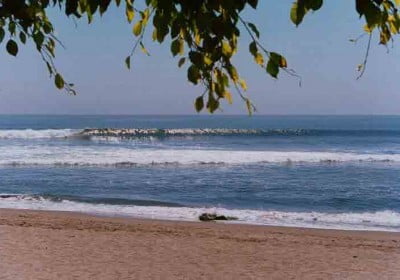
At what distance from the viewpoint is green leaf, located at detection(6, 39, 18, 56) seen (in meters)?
1.92

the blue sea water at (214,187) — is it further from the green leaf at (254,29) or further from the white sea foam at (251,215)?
the green leaf at (254,29)

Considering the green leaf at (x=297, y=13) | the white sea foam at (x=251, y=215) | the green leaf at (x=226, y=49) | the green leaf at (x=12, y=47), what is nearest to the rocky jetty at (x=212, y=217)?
the white sea foam at (x=251, y=215)

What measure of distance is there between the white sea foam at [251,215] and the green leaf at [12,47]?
10032 mm

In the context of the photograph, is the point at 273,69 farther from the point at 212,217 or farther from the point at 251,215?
the point at 251,215

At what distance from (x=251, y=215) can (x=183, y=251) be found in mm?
4865

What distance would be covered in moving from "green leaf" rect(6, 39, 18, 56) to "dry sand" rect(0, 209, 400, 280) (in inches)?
199

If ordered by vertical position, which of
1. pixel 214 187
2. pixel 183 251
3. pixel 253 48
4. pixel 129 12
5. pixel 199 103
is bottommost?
pixel 214 187

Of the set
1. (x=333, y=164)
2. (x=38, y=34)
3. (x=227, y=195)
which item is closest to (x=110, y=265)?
(x=38, y=34)

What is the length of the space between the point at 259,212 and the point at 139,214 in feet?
8.92

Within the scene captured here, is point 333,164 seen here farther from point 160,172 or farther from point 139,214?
point 139,214

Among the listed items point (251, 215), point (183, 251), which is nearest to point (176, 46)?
point (183, 251)

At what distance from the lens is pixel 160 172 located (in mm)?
21828

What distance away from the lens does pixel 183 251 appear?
819 centimetres

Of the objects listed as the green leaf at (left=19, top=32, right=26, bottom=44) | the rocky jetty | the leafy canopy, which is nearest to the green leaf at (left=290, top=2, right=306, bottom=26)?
the leafy canopy
